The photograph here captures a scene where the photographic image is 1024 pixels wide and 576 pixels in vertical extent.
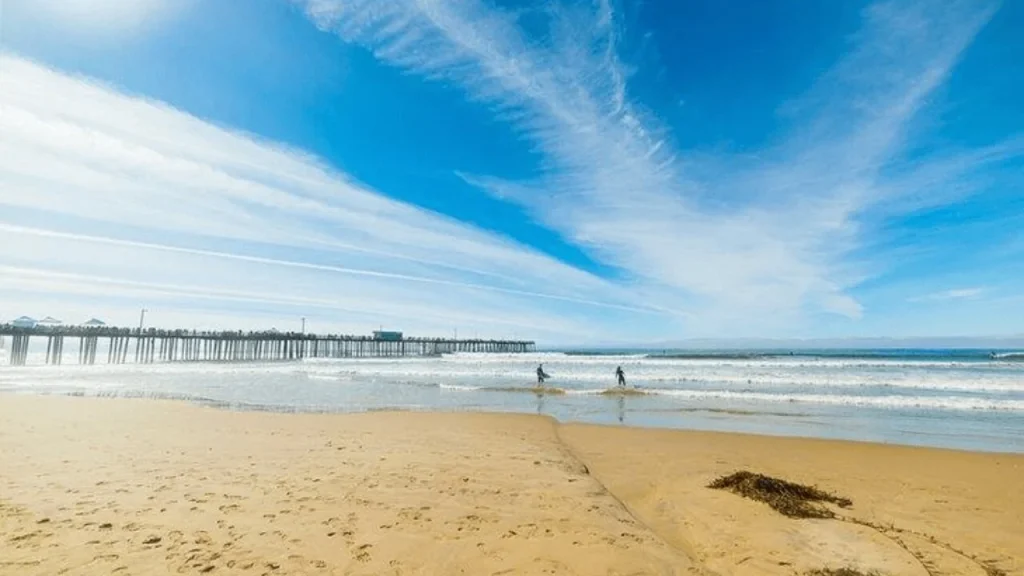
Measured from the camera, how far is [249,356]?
8212cm

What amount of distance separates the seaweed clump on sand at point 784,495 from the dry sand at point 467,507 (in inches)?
11.3

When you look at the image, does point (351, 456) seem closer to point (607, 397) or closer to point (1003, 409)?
point (607, 397)

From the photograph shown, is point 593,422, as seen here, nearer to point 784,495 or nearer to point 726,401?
point 726,401

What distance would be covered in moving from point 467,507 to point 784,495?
4.82m

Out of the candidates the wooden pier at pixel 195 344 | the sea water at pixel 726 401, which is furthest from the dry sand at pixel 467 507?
the wooden pier at pixel 195 344

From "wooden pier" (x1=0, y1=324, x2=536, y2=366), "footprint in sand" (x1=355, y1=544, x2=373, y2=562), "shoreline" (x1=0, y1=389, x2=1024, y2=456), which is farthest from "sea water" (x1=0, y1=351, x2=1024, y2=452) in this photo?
"wooden pier" (x1=0, y1=324, x2=536, y2=366)

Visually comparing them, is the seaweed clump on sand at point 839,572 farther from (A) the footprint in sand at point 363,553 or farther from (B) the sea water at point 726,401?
(B) the sea water at point 726,401

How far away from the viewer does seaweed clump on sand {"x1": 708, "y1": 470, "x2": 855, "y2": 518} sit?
7086 mm

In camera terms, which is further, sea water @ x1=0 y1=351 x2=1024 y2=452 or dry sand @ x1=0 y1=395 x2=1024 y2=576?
sea water @ x1=0 y1=351 x2=1024 y2=452

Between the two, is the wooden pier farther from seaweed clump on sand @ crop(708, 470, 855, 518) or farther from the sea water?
seaweed clump on sand @ crop(708, 470, 855, 518)

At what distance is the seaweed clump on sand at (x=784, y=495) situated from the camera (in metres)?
7.09

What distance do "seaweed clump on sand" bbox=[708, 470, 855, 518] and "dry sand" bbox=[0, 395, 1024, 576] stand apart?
287 mm

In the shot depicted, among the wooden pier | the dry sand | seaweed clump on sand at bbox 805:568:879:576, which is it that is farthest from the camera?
the wooden pier

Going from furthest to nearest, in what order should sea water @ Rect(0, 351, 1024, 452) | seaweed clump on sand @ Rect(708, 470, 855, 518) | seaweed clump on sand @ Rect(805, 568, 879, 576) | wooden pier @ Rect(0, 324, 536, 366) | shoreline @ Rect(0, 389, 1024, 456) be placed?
wooden pier @ Rect(0, 324, 536, 366) → sea water @ Rect(0, 351, 1024, 452) → shoreline @ Rect(0, 389, 1024, 456) → seaweed clump on sand @ Rect(708, 470, 855, 518) → seaweed clump on sand @ Rect(805, 568, 879, 576)
